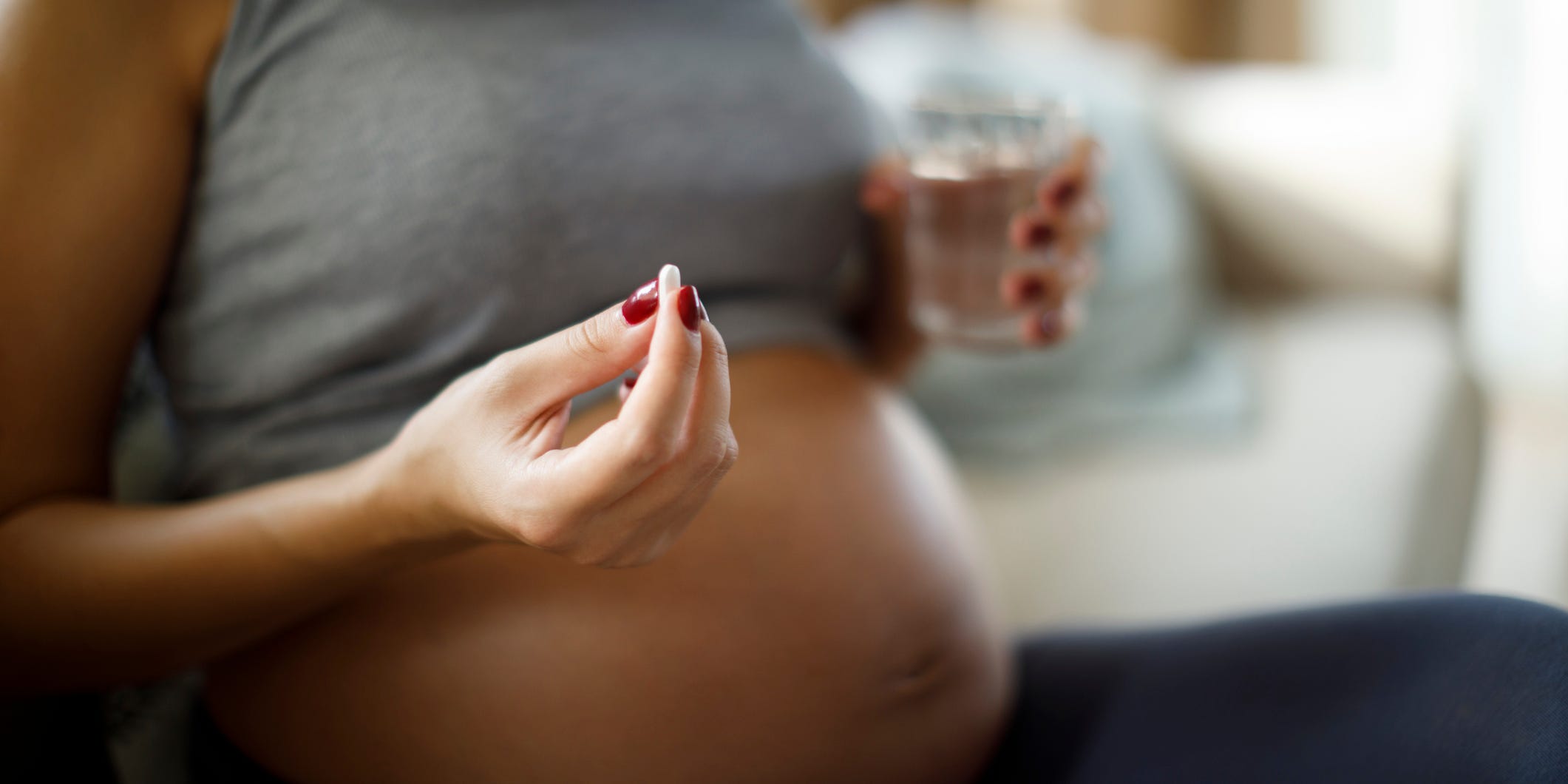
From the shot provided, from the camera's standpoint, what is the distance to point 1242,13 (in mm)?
2459

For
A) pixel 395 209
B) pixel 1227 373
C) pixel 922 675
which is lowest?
pixel 1227 373

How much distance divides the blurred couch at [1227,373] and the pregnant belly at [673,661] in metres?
0.64

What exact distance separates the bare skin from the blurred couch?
679mm

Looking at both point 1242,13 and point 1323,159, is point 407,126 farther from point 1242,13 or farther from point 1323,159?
point 1242,13

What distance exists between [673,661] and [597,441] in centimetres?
22

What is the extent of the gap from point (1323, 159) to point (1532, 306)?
408 mm

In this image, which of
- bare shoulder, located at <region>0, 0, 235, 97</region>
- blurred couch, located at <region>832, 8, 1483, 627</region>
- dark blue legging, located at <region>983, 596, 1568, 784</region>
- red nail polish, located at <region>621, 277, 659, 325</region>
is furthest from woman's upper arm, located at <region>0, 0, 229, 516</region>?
blurred couch, located at <region>832, 8, 1483, 627</region>

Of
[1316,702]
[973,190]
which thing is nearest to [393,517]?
[973,190]

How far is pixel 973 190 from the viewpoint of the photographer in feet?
2.32

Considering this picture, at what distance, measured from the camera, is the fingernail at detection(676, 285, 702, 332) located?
42cm

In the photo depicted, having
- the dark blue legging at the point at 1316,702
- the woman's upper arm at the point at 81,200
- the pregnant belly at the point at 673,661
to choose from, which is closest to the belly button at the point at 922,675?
the pregnant belly at the point at 673,661

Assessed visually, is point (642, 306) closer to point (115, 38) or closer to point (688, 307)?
point (688, 307)

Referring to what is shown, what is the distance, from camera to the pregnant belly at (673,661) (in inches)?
22.6

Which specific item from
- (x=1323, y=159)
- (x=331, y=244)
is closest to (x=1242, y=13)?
(x=1323, y=159)
